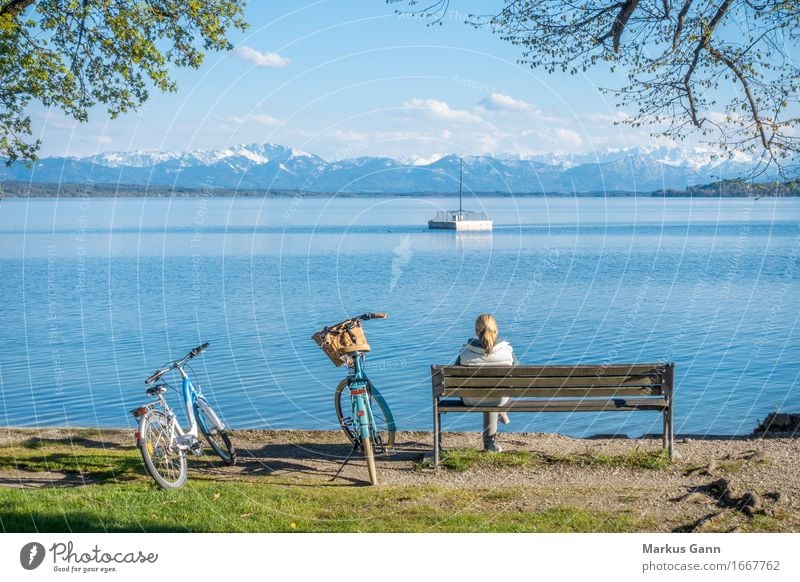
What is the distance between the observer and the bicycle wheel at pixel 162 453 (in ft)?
30.9

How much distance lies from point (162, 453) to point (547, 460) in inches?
159

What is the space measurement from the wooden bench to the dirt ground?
602 millimetres

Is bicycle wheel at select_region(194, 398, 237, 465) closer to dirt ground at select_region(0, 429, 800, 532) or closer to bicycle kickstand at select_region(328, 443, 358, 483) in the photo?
dirt ground at select_region(0, 429, 800, 532)

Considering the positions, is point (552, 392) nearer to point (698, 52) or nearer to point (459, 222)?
point (698, 52)

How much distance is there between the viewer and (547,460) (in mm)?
10688

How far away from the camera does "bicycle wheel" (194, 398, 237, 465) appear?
10703 mm

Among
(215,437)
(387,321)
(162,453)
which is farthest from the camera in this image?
(387,321)

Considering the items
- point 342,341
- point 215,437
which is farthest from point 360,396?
point 215,437

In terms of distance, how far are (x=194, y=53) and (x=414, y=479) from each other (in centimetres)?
732

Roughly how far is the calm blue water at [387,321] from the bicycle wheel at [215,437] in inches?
291

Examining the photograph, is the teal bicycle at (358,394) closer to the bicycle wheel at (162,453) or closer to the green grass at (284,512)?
the green grass at (284,512)

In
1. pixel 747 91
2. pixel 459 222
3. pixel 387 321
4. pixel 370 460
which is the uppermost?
pixel 459 222

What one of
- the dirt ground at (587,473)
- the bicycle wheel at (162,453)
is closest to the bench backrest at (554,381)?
the dirt ground at (587,473)
